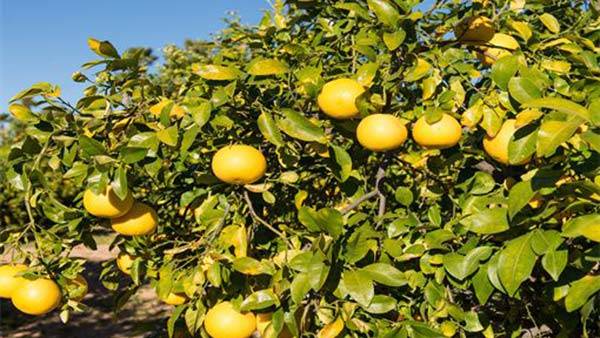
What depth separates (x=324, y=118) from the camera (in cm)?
159

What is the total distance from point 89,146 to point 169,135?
7.1 inches

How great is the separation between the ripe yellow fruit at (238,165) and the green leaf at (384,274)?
36cm

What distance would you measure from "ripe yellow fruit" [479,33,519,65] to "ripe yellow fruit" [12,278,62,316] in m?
1.35

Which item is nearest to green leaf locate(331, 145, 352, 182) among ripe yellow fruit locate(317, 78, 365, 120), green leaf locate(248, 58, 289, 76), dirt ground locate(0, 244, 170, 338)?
ripe yellow fruit locate(317, 78, 365, 120)

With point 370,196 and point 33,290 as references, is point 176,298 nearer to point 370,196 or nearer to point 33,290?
point 33,290

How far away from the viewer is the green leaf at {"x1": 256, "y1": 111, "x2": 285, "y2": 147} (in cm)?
128

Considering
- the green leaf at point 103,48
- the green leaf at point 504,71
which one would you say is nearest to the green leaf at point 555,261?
the green leaf at point 504,71

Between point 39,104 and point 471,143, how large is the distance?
123cm

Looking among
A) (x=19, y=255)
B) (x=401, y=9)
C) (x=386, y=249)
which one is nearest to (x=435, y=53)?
(x=401, y=9)

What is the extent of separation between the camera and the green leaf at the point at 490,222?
3.68 feet

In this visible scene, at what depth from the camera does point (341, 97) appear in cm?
130

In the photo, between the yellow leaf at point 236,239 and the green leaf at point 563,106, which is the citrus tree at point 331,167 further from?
the green leaf at point 563,106

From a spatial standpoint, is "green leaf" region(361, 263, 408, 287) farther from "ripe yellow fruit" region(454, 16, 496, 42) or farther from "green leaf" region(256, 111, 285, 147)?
"ripe yellow fruit" region(454, 16, 496, 42)

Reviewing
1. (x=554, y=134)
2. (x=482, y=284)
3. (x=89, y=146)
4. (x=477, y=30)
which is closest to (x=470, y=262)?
(x=482, y=284)
